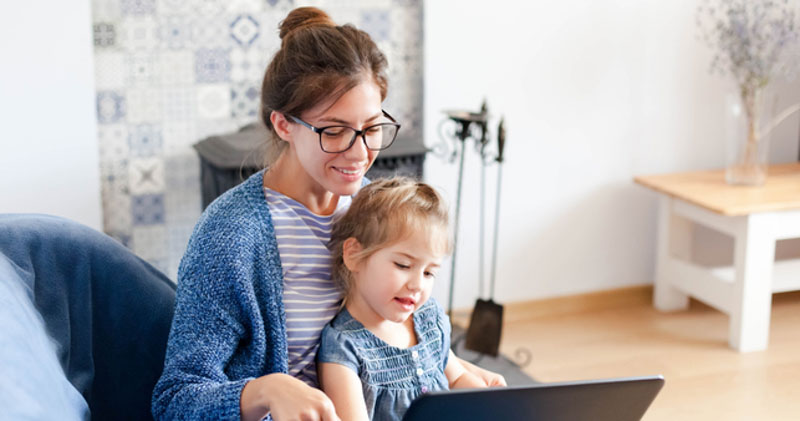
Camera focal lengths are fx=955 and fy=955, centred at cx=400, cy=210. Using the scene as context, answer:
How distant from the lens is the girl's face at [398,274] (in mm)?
1507

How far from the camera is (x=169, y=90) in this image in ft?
9.46

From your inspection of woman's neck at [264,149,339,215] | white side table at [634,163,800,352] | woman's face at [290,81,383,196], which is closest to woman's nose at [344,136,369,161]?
woman's face at [290,81,383,196]

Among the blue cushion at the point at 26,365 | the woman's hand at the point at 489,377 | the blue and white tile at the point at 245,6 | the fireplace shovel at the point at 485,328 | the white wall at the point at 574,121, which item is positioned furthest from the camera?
the white wall at the point at 574,121

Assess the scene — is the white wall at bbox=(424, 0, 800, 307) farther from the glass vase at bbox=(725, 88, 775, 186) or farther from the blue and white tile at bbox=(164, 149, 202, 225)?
the blue and white tile at bbox=(164, 149, 202, 225)

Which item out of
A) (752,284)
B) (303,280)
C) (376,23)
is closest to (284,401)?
(303,280)

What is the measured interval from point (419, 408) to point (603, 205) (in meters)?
2.46

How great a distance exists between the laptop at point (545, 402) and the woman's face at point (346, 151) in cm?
41

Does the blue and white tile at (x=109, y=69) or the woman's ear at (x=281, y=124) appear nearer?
the woman's ear at (x=281, y=124)

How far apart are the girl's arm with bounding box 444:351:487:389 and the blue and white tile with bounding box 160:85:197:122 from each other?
1.55m

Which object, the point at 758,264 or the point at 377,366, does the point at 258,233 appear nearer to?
the point at 377,366

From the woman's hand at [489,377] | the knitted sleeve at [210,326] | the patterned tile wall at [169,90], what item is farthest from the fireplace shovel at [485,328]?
the knitted sleeve at [210,326]

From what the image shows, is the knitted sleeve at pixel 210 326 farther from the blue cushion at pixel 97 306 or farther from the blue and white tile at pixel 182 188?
the blue and white tile at pixel 182 188

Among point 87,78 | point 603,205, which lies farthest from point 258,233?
point 603,205

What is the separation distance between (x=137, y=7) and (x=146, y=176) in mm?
509
